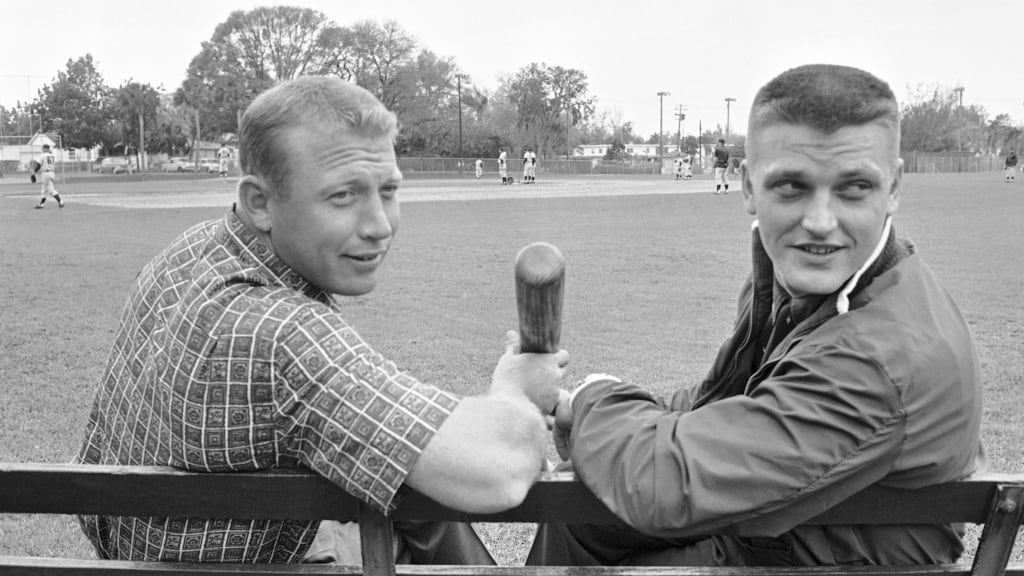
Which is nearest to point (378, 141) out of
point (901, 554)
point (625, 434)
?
point (625, 434)

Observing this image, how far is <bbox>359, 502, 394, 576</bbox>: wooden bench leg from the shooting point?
73.5 inches

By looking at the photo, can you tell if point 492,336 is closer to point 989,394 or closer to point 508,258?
point 989,394

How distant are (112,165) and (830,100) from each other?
286ft

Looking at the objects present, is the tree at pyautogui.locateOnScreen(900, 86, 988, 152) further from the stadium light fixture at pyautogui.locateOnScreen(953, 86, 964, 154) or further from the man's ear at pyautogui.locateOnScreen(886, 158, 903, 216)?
the man's ear at pyautogui.locateOnScreen(886, 158, 903, 216)

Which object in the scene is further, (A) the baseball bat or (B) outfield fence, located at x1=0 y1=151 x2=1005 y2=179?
(B) outfield fence, located at x1=0 y1=151 x2=1005 y2=179

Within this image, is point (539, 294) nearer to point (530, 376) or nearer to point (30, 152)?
point (530, 376)

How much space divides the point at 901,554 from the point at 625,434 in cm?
62

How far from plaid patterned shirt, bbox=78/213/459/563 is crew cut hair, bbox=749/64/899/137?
100 centimetres

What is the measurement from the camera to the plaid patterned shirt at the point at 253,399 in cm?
178

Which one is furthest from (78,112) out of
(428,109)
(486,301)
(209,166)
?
(486,301)

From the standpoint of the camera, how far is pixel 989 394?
6.84 meters

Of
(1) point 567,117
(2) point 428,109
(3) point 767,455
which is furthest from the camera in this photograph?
(1) point 567,117

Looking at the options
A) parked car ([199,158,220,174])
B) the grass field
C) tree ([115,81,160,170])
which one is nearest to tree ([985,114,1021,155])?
parked car ([199,158,220,174])

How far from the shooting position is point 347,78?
69375 millimetres
